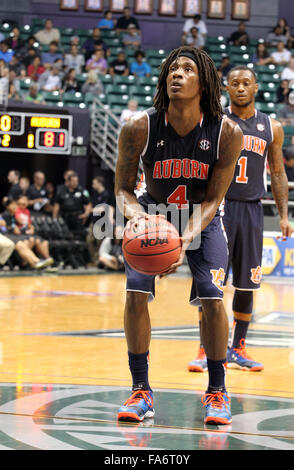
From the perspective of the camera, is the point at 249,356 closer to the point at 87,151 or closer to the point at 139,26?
the point at 87,151

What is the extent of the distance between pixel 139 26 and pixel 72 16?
6.42 feet

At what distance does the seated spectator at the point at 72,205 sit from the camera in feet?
53.3

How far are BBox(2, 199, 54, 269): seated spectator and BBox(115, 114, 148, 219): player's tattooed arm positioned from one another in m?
10.3

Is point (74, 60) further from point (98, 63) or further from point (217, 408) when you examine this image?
point (217, 408)

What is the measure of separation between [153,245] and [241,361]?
Answer: 7.76 feet

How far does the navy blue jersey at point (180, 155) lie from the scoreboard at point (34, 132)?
11.5 meters

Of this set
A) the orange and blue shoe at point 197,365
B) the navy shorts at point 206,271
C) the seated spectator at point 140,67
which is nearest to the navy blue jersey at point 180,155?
the navy shorts at point 206,271

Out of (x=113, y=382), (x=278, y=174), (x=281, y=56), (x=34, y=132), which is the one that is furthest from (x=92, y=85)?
(x=113, y=382)

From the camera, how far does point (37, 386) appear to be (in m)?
4.99

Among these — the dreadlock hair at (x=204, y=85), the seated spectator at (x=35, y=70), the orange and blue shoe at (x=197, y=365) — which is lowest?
the seated spectator at (x=35, y=70)

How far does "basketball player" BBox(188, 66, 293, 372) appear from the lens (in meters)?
6.07

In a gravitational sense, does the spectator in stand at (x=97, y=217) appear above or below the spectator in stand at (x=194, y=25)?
below

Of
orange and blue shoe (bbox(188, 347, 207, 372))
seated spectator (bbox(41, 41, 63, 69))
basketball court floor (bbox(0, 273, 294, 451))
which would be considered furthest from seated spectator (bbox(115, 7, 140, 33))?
orange and blue shoe (bbox(188, 347, 207, 372))

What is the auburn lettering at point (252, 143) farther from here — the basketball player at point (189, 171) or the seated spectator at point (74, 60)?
the seated spectator at point (74, 60)
